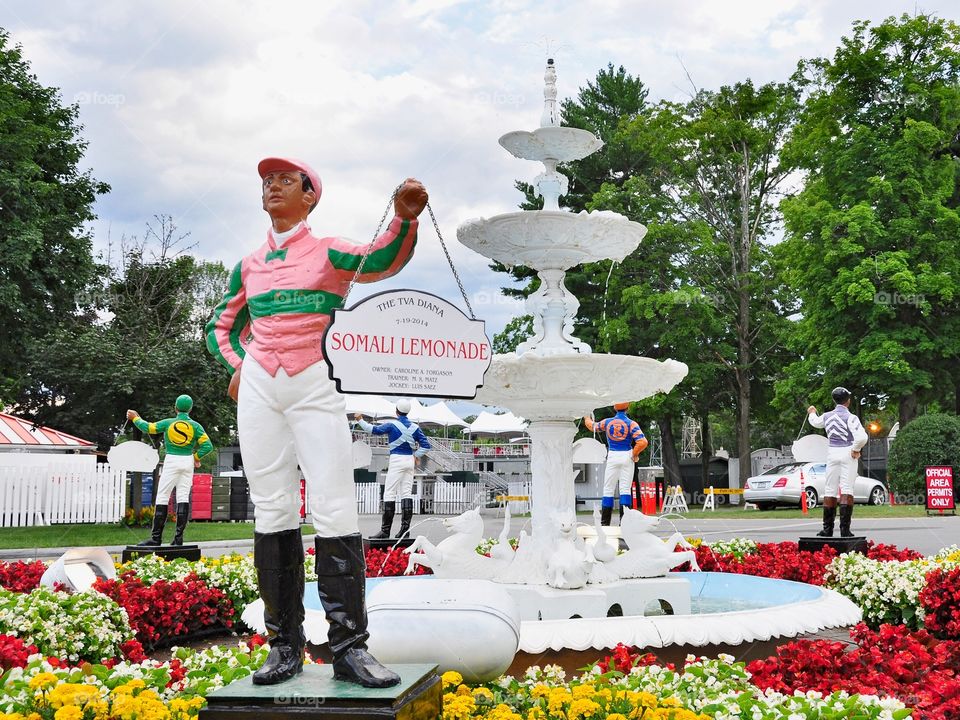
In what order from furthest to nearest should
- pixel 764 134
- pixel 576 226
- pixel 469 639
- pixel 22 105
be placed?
pixel 764 134 → pixel 22 105 → pixel 576 226 → pixel 469 639

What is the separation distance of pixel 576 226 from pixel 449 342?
4035 millimetres

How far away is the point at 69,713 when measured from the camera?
3.31 m

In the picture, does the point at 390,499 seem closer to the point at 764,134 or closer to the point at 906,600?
the point at 906,600

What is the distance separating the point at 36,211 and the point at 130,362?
5262 millimetres

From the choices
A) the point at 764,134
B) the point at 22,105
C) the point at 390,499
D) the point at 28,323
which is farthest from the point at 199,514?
the point at 764,134

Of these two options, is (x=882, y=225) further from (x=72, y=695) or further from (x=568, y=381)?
(x=72, y=695)

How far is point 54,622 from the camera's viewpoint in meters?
5.75

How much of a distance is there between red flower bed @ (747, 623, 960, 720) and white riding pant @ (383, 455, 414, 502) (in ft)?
26.4

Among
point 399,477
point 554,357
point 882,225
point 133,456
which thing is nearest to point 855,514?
point 882,225

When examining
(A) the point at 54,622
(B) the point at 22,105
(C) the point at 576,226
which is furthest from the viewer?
(B) the point at 22,105

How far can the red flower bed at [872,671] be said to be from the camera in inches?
159

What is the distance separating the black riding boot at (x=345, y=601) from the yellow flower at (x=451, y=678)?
547mm

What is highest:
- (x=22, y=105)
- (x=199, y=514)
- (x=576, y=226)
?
(x=22, y=105)

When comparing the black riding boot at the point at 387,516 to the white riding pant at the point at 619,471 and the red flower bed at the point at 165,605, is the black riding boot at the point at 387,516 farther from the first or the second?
the red flower bed at the point at 165,605
